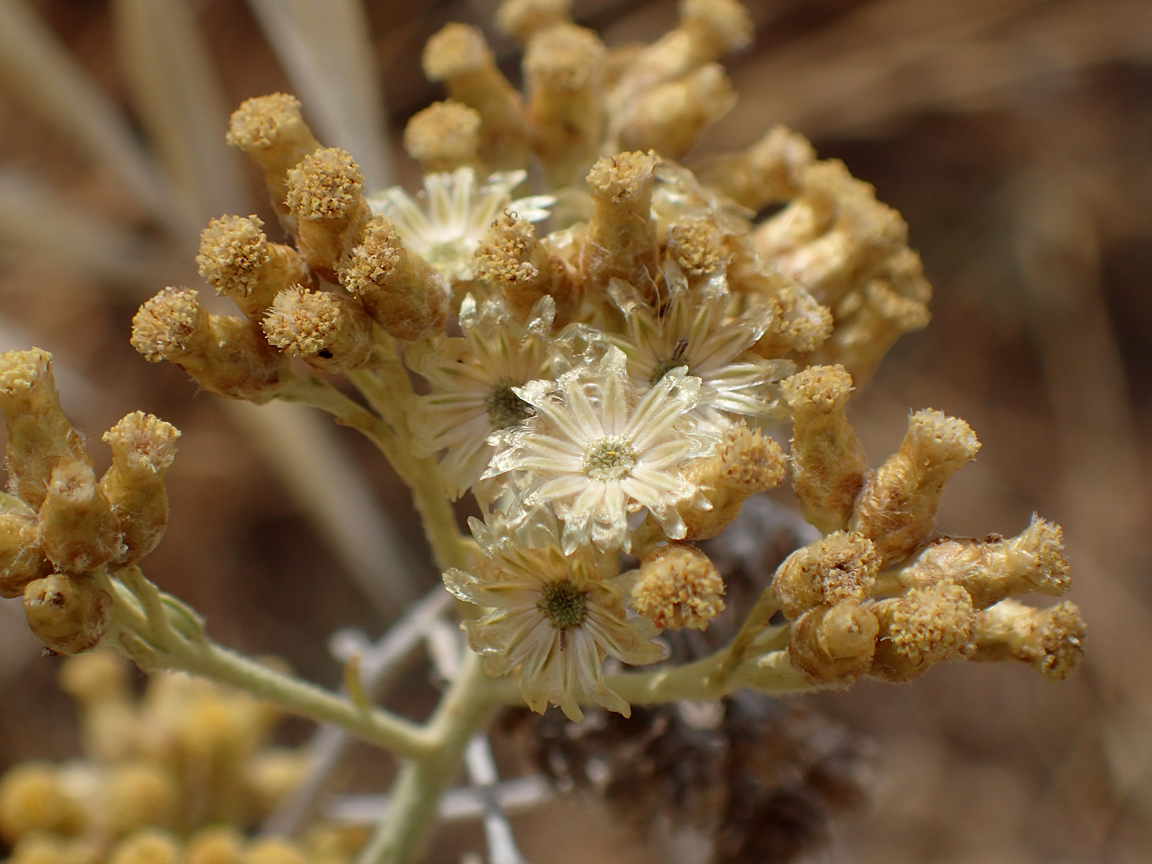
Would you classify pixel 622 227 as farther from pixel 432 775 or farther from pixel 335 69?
pixel 335 69

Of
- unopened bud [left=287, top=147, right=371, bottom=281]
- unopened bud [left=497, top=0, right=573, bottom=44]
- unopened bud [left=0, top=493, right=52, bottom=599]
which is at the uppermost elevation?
unopened bud [left=497, top=0, right=573, bottom=44]

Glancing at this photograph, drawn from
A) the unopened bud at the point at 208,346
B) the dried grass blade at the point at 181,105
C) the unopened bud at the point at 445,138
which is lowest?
the unopened bud at the point at 208,346

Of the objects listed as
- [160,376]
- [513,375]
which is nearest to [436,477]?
[513,375]

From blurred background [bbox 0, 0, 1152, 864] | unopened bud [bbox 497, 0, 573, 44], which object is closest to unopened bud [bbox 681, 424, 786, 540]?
unopened bud [bbox 497, 0, 573, 44]

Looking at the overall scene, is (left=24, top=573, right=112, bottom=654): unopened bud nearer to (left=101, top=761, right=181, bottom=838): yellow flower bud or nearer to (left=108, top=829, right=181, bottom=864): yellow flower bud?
(left=108, top=829, right=181, bottom=864): yellow flower bud

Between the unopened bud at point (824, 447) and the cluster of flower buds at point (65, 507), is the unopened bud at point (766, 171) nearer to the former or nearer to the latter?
the unopened bud at point (824, 447)

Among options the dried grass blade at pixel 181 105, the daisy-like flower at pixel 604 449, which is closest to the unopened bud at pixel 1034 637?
the daisy-like flower at pixel 604 449

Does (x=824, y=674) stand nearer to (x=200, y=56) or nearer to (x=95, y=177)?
(x=200, y=56)
